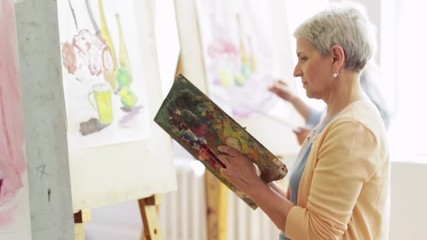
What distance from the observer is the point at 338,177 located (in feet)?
3.97

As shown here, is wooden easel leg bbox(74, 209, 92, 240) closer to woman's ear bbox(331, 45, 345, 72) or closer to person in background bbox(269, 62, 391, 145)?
person in background bbox(269, 62, 391, 145)

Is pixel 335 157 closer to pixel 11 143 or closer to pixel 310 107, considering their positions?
pixel 11 143

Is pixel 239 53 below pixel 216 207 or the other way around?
the other way around

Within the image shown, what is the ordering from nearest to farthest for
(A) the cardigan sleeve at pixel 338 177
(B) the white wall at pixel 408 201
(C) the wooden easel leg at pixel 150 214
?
(A) the cardigan sleeve at pixel 338 177
(C) the wooden easel leg at pixel 150 214
(B) the white wall at pixel 408 201

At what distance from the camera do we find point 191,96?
4.21ft

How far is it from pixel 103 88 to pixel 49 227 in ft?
3.61

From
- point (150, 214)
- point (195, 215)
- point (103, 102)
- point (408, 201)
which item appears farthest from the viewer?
point (195, 215)

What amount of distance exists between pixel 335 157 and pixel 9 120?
0.68 metres

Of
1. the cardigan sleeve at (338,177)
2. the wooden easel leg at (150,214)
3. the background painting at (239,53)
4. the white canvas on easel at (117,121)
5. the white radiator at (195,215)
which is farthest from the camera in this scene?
the white radiator at (195,215)

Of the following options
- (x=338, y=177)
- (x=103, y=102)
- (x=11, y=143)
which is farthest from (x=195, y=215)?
(x=11, y=143)

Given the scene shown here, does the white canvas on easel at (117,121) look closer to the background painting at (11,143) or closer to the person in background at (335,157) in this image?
the person in background at (335,157)

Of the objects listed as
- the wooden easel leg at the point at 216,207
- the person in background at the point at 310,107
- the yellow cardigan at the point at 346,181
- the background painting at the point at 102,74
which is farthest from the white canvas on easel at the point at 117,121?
the yellow cardigan at the point at 346,181

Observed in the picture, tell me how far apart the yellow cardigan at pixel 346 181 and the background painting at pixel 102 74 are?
804 millimetres

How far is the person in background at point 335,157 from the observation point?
1.22 meters
